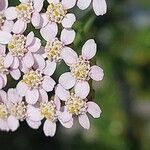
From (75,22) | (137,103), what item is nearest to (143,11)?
(137,103)

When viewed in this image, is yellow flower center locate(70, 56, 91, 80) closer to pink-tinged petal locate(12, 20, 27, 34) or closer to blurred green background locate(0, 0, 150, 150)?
pink-tinged petal locate(12, 20, 27, 34)

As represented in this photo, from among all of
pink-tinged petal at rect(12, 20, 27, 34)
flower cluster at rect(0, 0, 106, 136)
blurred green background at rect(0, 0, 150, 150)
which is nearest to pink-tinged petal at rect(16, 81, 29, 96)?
flower cluster at rect(0, 0, 106, 136)

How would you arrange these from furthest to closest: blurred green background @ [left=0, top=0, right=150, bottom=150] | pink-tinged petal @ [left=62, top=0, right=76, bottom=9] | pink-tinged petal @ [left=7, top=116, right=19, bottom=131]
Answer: blurred green background @ [left=0, top=0, right=150, bottom=150], pink-tinged petal @ [left=7, top=116, right=19, bottom=131], pink-tinged petal @ [left=62, top=0, right=76, bottom=9]

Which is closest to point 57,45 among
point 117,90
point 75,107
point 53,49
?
point 53,49

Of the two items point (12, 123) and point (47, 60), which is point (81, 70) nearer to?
point (47, 60)

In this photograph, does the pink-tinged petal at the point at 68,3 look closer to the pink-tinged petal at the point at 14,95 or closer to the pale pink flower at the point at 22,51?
the pale pink flower at the point at 22,51
